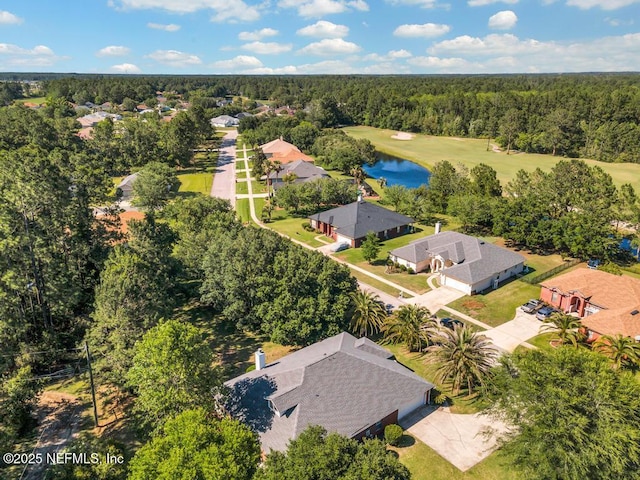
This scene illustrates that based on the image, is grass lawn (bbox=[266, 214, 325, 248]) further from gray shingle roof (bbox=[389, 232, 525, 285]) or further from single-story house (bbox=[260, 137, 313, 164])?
single-story house (bbox=[260, 137, 313, 164])

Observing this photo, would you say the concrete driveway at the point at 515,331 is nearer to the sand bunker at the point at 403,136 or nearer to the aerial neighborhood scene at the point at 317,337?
the aerial neighborhood scene at the point at 317,337

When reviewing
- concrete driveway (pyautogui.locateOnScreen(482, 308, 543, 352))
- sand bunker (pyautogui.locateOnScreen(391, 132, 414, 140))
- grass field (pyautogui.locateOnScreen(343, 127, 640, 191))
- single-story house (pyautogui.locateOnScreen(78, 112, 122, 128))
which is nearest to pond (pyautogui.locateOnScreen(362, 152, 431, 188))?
grass field (pyautogui.locateOnScreen(343, 127, 640, 191))

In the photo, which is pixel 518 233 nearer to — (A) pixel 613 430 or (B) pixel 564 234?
(B) pixel 564 234

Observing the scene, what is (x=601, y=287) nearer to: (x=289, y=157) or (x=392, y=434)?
(x=392, y=434)

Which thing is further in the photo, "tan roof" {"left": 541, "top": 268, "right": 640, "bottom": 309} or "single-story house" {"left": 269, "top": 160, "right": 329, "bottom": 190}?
"single-story house" {"left": 269, "top": 160, "right": 329, "bottom": 190}

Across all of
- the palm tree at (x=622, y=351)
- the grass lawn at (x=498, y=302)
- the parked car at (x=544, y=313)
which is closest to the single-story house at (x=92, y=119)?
the grass lawn at (x=498, y=302)

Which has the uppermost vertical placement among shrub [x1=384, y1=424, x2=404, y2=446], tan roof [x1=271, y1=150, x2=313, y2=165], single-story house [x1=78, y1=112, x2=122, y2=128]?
single-story house [x1=78, y1=112, x2=122, y2=128]

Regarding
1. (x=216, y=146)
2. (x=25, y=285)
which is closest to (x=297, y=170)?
(x=216, y=146)
